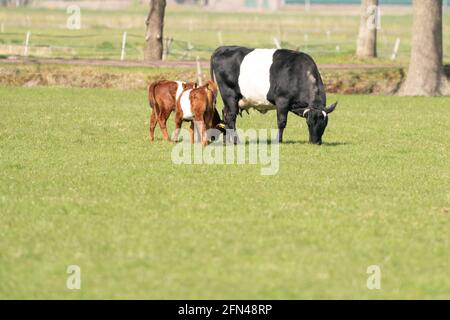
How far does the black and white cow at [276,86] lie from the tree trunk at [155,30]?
22.8m

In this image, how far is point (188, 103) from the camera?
71.3 ft

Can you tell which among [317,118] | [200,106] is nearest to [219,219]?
[200,106]

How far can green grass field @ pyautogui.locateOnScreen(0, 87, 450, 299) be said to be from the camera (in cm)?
1162

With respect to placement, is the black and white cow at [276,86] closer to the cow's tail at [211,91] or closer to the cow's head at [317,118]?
the cow's head at [317,118]

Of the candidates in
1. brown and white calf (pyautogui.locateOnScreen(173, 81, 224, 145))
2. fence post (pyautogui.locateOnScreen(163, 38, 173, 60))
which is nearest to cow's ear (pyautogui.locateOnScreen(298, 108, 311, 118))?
brown and white calf (pyautogui.locateOnScreen(173, 81, 224, 145))

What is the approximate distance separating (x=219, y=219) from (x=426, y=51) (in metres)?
26.4

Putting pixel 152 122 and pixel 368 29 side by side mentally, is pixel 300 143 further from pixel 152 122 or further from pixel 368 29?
pixel 368 29

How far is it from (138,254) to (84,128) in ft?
47.4

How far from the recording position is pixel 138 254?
12.6m

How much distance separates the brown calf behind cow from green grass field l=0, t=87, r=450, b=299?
83 centimetres

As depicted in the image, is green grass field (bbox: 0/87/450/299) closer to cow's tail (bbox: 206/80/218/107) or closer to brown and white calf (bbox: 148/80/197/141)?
brown and white calf (bbox: 148/80/197/141)

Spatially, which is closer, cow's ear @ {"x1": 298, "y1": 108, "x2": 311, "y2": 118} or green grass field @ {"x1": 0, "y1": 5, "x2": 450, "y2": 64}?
cow's ear @ {"x1": 298, "y1": 108, "x2": 311, "y2": 118}

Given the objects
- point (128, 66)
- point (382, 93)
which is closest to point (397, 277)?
point (382, 93)
